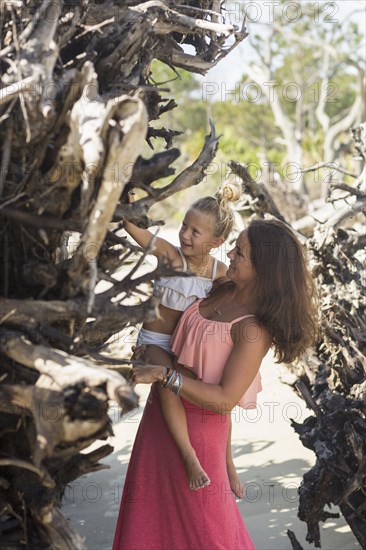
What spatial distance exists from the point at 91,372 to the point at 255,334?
119 centimetres

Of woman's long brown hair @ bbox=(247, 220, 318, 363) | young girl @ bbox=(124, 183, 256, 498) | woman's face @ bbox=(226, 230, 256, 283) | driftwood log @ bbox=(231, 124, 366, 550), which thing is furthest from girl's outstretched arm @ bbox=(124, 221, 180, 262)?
driftwood log @ bbox=(231, 124, 366, 550)

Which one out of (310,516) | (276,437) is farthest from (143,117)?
(276,437)

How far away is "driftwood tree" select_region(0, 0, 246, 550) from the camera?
87.4 inches

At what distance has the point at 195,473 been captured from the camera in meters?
3.27

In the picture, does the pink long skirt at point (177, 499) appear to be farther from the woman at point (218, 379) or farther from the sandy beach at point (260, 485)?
→ the sandy beach at point (260, 485)

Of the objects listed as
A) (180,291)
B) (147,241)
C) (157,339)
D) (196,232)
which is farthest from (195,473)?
(196,232)

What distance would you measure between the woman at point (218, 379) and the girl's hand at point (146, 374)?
3 centimetres

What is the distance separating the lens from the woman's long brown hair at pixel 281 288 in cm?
329

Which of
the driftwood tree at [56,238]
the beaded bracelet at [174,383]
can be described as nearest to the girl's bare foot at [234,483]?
the beaded bracelet at [174,383]

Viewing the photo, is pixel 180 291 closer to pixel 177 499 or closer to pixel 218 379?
pixel 218 379

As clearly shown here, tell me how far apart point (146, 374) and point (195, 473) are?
1.51 ft

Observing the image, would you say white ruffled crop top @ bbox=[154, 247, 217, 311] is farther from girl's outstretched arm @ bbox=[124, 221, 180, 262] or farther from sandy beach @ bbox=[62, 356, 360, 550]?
sandy beach @ bbox=[62, 356, 360, 550]

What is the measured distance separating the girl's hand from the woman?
0.03 metres

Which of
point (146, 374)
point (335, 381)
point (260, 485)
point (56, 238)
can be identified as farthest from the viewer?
point (260, 485)
